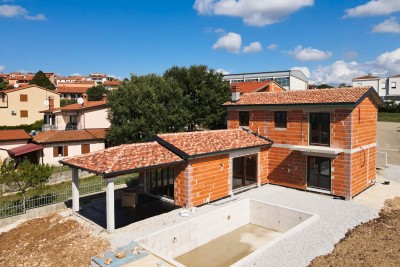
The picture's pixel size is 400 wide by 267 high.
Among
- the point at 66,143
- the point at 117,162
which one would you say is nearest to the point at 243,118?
the point at 117,162

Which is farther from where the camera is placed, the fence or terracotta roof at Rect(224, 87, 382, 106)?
terracotta roof at Rect(224, 87, 382, 106)

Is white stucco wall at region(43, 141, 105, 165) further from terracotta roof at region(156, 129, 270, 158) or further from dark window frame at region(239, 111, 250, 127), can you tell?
terracotta roof at region(156, 129, 270, 158)

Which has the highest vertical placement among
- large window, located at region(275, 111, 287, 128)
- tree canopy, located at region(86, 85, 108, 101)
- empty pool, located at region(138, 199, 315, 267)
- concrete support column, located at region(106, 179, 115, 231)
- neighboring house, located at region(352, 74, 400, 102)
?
neighboring house, located at region(352, 74, 400, 102)

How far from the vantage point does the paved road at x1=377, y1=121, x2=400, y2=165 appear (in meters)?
34.9

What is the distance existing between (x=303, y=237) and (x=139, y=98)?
2278 cm

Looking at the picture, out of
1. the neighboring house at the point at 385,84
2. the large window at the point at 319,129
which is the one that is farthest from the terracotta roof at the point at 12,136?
the neighboring house at the point at 385,84

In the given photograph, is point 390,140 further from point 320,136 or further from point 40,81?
point 40,81

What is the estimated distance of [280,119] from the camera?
2289 centimetres

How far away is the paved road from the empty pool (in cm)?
2132

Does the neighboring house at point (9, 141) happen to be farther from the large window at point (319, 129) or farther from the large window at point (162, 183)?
the large window at point (319, 129)

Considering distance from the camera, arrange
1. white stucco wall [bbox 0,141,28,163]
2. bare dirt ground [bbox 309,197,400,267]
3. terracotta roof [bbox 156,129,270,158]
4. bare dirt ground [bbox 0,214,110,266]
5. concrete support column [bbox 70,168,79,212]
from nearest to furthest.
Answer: bare dirt ground [bbox 309,197,400,267], bare dirt ground [bbox 0,214,110,266], concrete support column [bbox 70,168,79,212], terracotta roof [bbox 156,129,270,158], white stucco wall [bbox 0,141,28,163]

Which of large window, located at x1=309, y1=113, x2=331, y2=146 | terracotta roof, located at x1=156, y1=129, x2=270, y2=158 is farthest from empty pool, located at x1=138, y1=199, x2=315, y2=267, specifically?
large window, located at x1=309, y1=113, x2=331, y2=146

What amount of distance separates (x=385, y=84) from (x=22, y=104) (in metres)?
100

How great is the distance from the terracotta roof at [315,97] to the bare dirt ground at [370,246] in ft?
23.9
